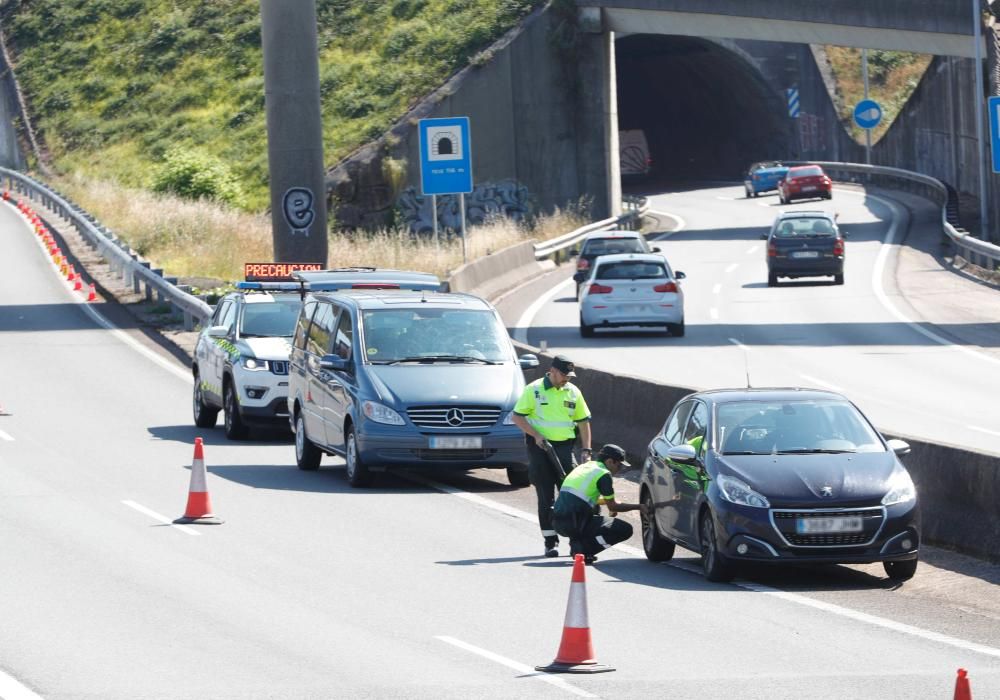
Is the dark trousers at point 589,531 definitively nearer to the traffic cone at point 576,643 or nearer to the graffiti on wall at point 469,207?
the traffic cone at point 576,643

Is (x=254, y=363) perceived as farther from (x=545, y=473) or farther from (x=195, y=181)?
(x=195, y=181)

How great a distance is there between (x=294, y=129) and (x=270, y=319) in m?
13.3

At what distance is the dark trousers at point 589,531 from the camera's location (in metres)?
13.8

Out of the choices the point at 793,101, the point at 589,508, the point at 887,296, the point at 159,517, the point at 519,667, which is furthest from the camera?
the point at 793,101

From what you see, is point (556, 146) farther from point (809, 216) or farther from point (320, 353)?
point (320, 353)

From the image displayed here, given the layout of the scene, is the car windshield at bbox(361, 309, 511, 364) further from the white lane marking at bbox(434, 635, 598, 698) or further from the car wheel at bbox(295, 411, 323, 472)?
the white lane marking at bbox(434, 635, 598, 698)

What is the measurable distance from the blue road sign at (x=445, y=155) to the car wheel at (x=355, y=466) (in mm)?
19117

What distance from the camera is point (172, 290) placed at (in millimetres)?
32938

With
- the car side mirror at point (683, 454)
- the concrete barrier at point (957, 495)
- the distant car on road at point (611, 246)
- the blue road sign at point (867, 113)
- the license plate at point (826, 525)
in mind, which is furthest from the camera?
the blue road sign at point (867, 113)

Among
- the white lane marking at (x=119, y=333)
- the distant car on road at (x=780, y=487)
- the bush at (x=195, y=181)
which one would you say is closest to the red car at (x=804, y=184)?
the bush at (x=195, y=181)

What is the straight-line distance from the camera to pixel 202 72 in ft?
249

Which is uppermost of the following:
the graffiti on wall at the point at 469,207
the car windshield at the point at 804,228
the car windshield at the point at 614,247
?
the graffiti on wall at the point at 469,207

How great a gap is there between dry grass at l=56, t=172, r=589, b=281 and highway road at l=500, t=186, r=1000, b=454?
2538 millimetres

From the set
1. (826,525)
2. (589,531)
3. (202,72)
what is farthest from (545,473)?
(202,72)
